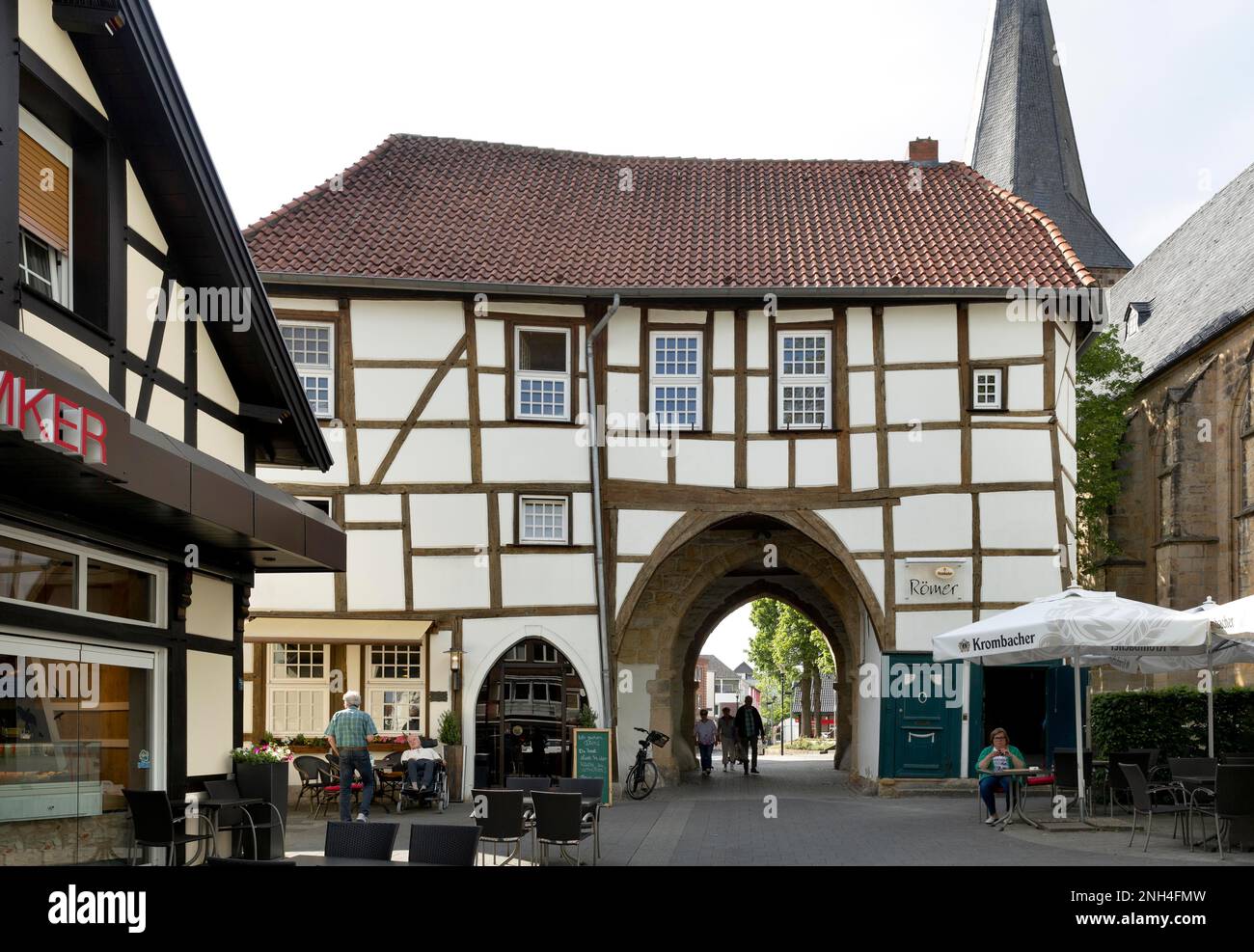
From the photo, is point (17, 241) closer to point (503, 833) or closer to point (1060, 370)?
point (503, 833)

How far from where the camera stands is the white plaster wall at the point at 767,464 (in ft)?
66.8

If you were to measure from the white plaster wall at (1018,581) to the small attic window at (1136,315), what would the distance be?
69.1 ft

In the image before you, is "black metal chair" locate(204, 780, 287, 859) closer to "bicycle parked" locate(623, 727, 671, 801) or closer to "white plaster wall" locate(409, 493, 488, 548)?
"white plaster wall" locate(409, 493, 488, 548)

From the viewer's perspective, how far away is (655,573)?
22.3m

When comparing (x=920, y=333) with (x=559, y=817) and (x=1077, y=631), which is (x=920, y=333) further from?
(x=559, y=817)

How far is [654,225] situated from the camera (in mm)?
22422

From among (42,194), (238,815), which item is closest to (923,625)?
(238,815)

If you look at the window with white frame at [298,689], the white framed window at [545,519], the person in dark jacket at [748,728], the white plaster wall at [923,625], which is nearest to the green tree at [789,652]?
the person in dark jacket at [748,728]

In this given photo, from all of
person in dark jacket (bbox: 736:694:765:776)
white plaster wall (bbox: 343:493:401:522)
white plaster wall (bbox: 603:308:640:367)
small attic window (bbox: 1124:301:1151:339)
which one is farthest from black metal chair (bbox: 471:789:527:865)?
small attic window (bbox: 1124:301:1151:339)

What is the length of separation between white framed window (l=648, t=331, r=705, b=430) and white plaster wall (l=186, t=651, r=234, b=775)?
33.2 feet

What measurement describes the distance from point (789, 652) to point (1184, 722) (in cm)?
2682

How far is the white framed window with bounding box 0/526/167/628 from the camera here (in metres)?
8.08

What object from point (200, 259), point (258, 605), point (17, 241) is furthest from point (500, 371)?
point (17, 241)
